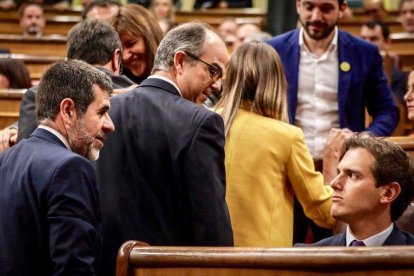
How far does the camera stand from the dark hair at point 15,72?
595 cm

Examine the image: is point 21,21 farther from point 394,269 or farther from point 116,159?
point 394,269

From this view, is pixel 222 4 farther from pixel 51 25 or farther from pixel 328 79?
pixel 328 79

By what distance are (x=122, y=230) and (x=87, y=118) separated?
401 millimetres

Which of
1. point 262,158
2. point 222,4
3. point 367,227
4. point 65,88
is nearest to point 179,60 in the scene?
point 65,88

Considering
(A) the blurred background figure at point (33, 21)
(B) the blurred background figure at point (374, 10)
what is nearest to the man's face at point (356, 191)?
(A) the blurred background figure at point (33, 21)

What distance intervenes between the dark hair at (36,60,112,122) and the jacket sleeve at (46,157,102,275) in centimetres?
21

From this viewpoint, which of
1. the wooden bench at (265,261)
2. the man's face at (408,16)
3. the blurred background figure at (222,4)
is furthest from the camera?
the blurred background figure at (222,4)

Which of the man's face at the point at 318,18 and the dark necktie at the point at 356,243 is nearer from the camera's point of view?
the dark necktie at the point at 356,243

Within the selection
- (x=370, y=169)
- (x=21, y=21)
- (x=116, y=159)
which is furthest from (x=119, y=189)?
(x=21, y=21)

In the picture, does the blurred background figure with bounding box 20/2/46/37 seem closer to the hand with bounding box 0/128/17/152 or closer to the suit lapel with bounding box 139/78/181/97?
the hand with bounding box 0/128/17/152

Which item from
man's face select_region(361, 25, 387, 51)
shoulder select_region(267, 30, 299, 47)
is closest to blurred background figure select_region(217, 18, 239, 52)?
man's face select_region(361, 25, 387, 51)

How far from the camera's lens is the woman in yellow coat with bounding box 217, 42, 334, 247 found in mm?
3264

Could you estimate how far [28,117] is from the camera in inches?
136

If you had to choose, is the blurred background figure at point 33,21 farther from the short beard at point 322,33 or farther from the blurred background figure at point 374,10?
the short beard at point 322,33
